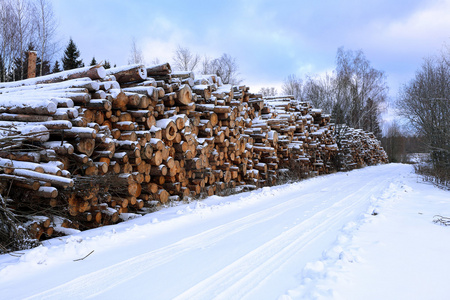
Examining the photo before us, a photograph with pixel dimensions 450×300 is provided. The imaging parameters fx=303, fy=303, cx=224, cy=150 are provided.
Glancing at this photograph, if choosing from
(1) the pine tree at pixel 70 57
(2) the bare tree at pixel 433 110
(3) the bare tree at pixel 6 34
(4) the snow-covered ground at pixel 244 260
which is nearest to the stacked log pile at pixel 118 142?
(4) the snow-covered ground at pixel 244 260

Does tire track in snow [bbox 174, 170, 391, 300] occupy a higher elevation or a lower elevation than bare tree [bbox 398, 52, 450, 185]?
lower

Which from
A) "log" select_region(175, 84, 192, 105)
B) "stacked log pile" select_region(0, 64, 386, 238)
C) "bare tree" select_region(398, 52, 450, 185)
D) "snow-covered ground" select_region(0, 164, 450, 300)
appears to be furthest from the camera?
"bare tree" select_region(398, 52, 450, 185)

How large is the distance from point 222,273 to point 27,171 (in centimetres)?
329

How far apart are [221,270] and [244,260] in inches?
17.1

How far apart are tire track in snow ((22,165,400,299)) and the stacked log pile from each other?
180cm

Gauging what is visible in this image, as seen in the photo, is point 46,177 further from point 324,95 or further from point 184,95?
point 324,95

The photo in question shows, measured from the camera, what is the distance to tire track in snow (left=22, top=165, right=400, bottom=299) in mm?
3162

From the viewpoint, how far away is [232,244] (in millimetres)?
4652

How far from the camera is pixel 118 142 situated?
6.61 m

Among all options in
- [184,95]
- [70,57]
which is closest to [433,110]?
[184,95]

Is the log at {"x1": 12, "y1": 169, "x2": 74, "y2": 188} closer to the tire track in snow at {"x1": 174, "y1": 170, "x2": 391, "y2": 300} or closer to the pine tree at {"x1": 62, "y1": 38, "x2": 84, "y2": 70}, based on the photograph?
the tire track in snow at {"x1": 174, "y1": 170, "x2": 391, "y2": 300}

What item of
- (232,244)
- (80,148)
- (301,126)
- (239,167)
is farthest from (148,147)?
(301,126)

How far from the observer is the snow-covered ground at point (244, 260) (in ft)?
10.1

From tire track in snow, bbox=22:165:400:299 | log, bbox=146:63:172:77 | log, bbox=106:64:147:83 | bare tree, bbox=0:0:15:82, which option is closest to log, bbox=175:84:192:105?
log, bbox=146:63:172:77
